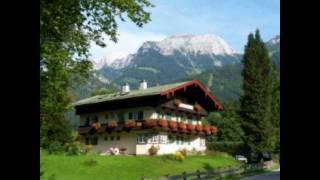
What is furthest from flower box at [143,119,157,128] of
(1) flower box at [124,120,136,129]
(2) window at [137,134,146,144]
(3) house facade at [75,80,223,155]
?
(2) window at [137,134,146,144]

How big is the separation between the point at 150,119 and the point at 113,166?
10983 millimetres

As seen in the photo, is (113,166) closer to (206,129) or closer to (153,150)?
(153,150)

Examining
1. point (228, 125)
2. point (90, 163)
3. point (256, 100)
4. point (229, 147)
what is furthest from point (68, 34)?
point (228, 125)

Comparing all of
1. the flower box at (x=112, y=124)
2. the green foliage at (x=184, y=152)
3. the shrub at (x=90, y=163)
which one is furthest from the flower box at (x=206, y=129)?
the shrub at (x=90, y=163)

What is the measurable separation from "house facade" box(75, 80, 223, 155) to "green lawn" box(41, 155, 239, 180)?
408 centimetres

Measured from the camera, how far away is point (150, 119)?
52156 millimetres

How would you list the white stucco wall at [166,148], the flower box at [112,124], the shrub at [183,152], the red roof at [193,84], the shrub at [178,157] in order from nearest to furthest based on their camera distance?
the shrub at [178,157], the shrub at [183,152], the red roof at [193,84], the white stucco wall at [166,148], the flower box at [112,124]

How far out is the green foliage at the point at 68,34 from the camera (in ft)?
58.8

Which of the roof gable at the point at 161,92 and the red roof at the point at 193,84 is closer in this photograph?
the red roof at the point at 193,84

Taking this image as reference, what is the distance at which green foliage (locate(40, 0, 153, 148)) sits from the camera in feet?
58.8

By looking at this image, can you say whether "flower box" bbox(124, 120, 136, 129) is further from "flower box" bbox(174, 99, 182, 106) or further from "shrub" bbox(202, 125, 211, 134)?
"shrub" bbox(202, 125, 211, 134)

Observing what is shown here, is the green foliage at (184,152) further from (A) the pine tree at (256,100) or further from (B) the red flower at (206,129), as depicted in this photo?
(A) the pine tree at (256,100)

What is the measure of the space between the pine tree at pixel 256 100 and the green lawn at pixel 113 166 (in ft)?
42.6
